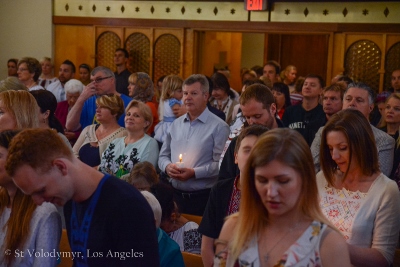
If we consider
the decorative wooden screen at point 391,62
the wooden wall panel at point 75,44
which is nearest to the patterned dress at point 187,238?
the decorative wooden screen at point 391,62

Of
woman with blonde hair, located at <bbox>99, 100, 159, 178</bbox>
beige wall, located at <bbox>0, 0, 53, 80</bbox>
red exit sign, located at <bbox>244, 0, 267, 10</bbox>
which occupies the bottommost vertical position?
woman with blonde hair, located at <bbox>99, 100, 159, 178</bbox>

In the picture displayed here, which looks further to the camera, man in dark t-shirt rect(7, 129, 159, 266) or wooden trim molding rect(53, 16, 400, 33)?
wooden trim molding rect(53, 16, 400, 33)

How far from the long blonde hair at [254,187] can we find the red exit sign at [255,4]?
348 inches

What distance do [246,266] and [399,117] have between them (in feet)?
13.8

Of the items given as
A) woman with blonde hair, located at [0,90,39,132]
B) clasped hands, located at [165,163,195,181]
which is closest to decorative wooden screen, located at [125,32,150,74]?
clasped hands, located at [165,163,195,181]

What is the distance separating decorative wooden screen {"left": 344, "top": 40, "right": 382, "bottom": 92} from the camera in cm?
1083

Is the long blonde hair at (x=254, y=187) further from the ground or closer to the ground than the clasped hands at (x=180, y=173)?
further from the ground

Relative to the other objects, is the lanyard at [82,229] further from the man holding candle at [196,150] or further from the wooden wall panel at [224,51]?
the wooden wall panel at [224,51]

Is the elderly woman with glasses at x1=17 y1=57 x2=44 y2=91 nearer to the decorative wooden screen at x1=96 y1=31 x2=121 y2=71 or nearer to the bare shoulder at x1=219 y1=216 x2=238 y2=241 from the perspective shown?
the decorative wooden screen at x1=96 y1=31 x2=121 y2=71

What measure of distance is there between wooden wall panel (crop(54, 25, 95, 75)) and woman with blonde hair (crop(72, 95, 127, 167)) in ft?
20.6

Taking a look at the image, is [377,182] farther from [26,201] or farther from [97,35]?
[97,35]

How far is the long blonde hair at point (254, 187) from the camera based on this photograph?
2348 millimetres

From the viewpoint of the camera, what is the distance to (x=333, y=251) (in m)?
2.31

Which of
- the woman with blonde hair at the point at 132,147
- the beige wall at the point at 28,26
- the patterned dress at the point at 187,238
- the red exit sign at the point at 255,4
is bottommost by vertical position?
the patterned dress at the point at 187,238
